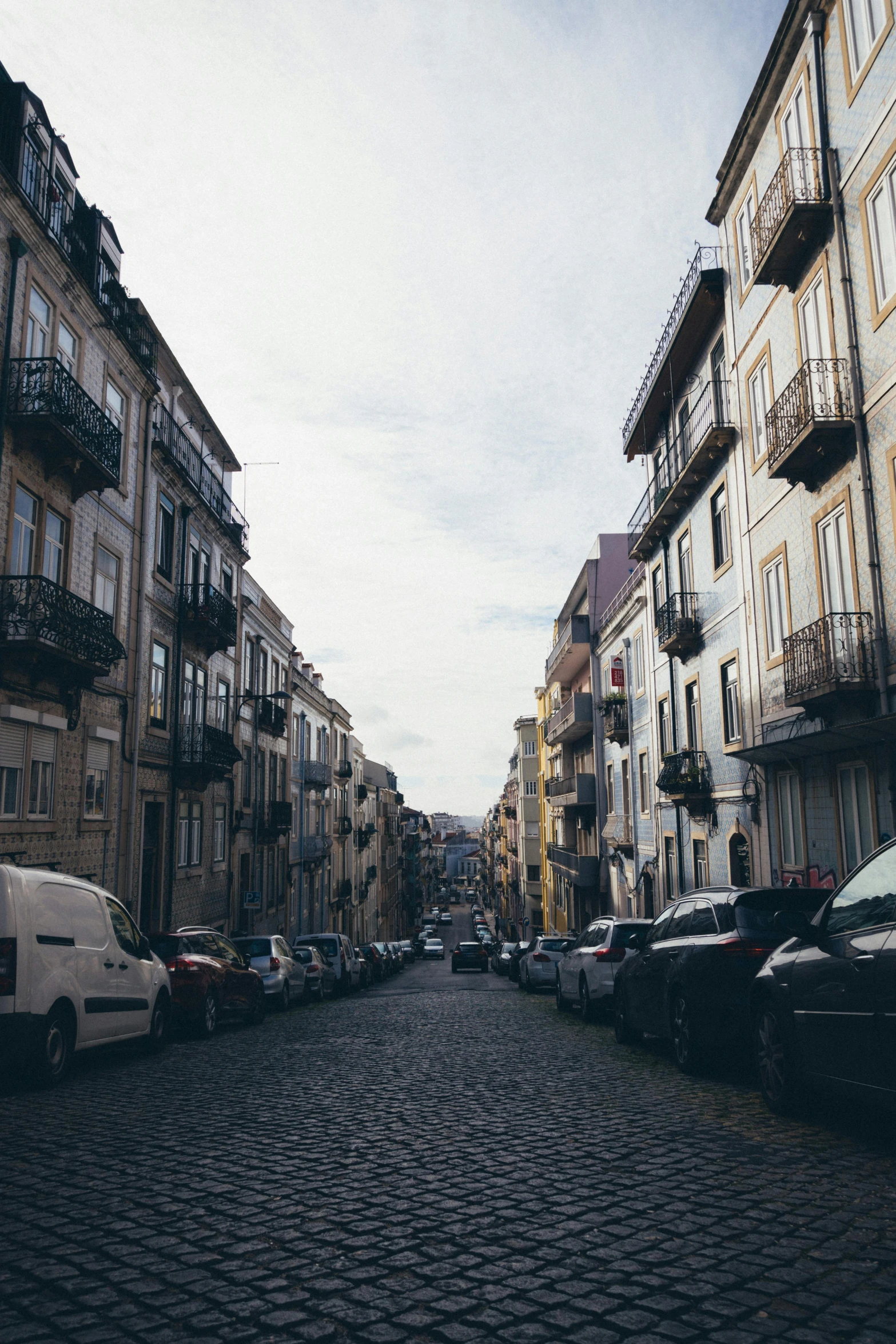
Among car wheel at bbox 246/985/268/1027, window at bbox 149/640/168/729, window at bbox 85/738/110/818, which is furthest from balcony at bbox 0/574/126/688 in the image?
car wheel at bbox 246/985/268/1027

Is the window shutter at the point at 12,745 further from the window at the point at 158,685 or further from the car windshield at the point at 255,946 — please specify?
the window at the point at 158,685

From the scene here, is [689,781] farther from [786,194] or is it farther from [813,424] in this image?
[786,194]

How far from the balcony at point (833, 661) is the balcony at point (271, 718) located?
73.9ft

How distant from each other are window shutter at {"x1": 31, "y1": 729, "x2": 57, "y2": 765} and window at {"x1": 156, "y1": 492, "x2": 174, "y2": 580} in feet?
24.0

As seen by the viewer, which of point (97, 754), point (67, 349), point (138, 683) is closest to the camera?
point (67, 349)

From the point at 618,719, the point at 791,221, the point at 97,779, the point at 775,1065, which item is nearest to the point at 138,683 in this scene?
the point at 97,779

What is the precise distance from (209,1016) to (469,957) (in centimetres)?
3189

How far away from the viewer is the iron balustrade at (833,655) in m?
12.8

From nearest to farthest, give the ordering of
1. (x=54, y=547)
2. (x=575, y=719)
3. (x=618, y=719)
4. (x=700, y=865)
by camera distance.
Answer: (x=54, y=547) → (x=700, y=865) → (x=618, y=719) → (x=575, y=719)

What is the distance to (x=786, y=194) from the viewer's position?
48.4 ft

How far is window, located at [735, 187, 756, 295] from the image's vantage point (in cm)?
1831

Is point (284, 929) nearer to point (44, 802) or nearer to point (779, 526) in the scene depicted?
point (44, 802)

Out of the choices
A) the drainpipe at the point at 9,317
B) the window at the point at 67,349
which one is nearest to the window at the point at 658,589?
the window at the point at 67,349

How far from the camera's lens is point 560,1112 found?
708cm
